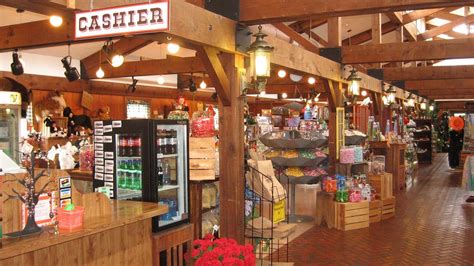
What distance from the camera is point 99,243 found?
139 inches

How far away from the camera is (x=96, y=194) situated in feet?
12.2

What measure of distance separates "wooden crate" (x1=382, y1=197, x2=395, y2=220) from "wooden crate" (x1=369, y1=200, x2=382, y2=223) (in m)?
0.26

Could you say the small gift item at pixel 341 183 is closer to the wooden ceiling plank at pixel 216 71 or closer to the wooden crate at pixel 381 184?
the wooden crate at pixel 381 184

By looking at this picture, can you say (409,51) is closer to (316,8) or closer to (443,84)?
(316,8)

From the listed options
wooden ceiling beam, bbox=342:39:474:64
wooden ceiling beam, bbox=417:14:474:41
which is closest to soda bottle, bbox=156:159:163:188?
wooden ceiling beam, bbox=342:39:474:64

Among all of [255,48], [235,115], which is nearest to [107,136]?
[235,115]

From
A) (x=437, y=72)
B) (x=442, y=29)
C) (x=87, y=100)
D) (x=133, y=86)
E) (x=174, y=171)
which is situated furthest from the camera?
(x=442, y=29)

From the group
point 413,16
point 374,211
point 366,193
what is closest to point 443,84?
point 413,16

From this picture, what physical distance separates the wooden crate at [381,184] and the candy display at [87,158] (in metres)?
5.07

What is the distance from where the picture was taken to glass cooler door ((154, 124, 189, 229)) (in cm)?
468

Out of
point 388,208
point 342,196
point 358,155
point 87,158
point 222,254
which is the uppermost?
point 87,158

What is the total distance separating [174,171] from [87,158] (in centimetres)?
184

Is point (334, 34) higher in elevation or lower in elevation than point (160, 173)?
higher

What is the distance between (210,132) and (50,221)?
7.94 ft
